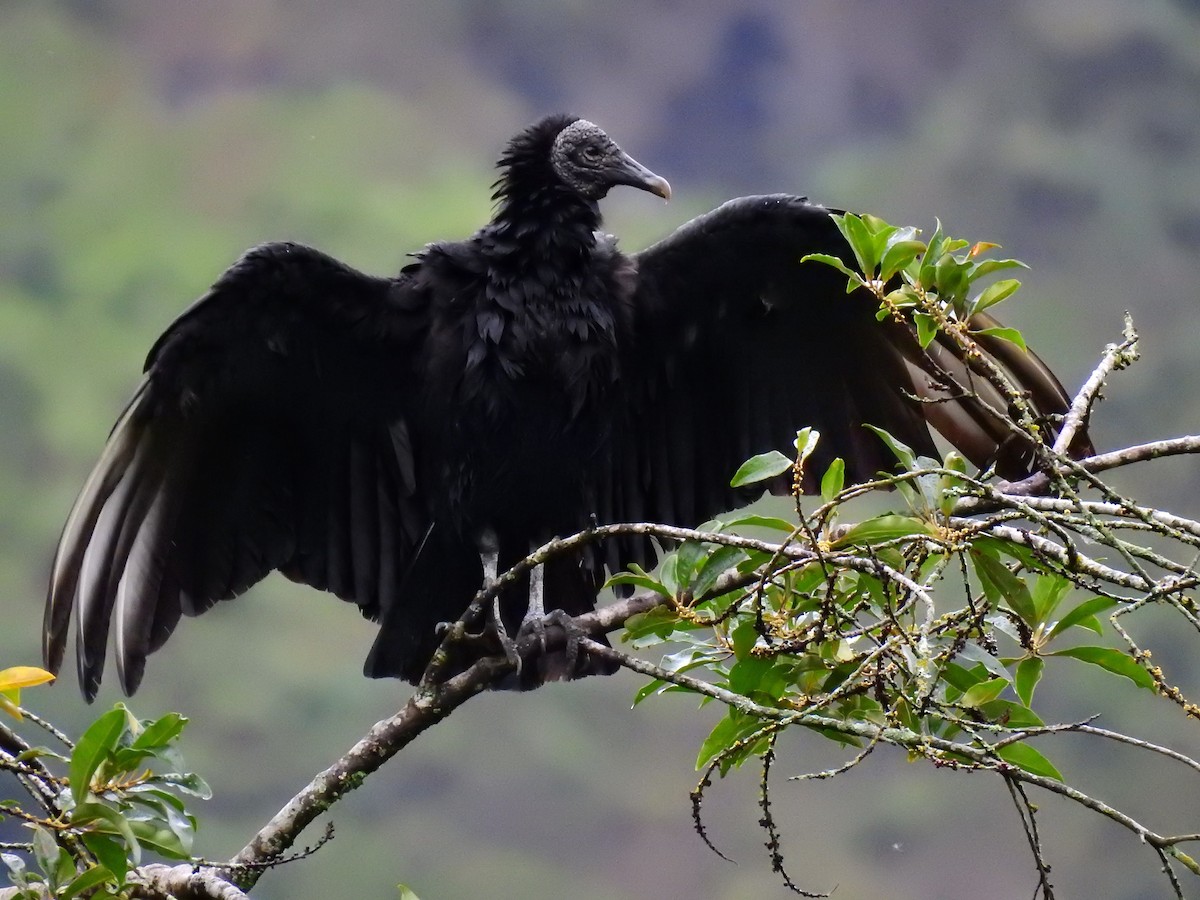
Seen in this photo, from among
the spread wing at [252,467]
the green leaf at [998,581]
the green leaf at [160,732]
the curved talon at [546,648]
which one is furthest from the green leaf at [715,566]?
the spread wing at [252,467]

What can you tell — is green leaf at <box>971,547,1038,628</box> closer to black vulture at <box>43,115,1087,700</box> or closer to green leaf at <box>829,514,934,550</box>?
green leaf at <box>829,514,934,550</box>

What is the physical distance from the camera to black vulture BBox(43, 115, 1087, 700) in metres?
3.20

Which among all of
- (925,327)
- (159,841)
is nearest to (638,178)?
(925,327)

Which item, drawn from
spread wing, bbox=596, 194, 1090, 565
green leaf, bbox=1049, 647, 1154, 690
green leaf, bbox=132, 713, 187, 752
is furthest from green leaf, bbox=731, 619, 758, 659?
spread wing, bbox=596, 194, 1090, 565

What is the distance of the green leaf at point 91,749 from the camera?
1938 millimetres

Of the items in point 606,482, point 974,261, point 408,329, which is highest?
point 408,329

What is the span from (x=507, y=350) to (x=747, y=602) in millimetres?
1307

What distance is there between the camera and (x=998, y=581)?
1.98 meters

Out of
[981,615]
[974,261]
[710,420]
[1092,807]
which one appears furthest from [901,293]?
[710,420]

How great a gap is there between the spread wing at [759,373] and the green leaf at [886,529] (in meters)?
1.29

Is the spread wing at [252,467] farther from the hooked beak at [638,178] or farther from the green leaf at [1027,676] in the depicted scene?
the green leaf at [1027,676]

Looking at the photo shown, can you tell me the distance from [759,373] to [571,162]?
710 millimetres

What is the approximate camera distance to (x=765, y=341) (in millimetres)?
3482

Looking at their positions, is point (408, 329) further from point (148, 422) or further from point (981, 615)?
point (981, 615)
